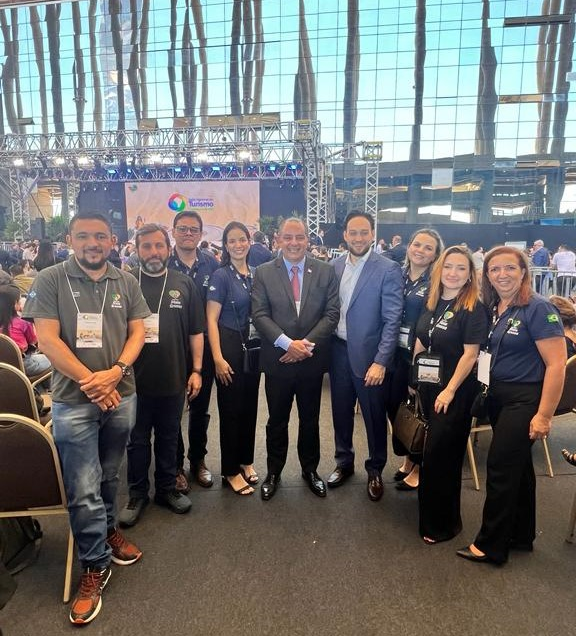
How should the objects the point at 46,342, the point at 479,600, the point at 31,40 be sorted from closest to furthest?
1. the point at 46,342
2. the point at 479,600
3. the point at 31,40

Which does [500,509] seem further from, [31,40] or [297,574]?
[31,40]

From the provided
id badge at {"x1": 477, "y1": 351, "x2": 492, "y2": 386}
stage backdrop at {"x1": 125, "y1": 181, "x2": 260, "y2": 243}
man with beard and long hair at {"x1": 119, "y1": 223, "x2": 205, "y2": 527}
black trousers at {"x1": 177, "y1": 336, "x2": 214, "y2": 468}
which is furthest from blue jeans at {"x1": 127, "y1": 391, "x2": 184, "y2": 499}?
stage backdrop at {"x1": 125, "y1": 181, "x2": 260, "y2": 243}

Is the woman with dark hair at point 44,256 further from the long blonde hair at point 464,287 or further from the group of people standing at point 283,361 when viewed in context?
the long blonde hair at point 464,287

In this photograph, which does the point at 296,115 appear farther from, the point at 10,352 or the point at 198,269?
the point at 10,352

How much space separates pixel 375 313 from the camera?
254 centimetres

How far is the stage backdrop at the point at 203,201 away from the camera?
16359 millimetres

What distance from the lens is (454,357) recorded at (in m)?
2.17

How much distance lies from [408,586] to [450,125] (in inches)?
772

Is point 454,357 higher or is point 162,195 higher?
point 162,195

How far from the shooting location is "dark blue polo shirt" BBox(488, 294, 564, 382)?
1.90 metres

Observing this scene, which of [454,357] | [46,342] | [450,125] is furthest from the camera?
[450,125]

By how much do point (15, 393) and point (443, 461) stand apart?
2.22 m

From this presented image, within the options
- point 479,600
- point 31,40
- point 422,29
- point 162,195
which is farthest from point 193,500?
point 31,40

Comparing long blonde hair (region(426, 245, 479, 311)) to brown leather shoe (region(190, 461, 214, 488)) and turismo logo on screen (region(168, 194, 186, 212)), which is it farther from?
turismo logo on screen (region(168, 194, 186, 212))
